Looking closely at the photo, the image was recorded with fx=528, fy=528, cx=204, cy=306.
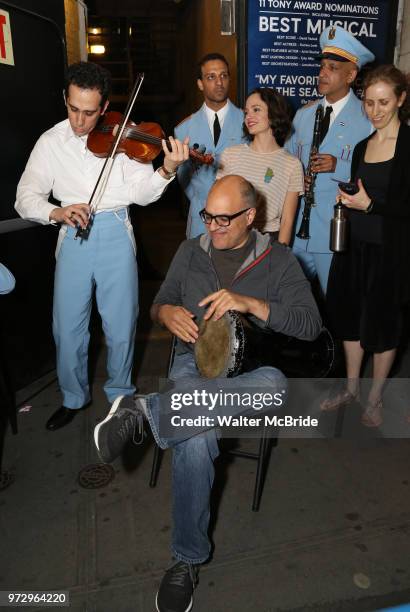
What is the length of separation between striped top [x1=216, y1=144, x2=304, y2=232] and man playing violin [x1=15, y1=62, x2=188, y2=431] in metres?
0.62

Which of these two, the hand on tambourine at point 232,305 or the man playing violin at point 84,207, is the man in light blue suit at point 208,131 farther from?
the hand on tambourine at point 232,305

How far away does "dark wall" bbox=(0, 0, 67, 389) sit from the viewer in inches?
130

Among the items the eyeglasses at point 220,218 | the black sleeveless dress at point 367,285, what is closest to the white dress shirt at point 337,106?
the black sleeveless dress at point 367,285

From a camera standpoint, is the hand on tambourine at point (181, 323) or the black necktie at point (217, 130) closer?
the hand on tambourine at point (181, 323)

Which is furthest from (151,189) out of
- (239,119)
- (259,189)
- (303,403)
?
(303,403)

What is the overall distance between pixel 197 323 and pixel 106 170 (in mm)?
1070

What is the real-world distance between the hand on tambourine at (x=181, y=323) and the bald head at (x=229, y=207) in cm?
36

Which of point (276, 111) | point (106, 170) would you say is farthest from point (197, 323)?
point (276, 111)

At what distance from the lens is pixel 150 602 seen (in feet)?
6.79

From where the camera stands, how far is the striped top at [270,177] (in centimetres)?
317

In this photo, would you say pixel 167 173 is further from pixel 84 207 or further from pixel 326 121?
pixel 326 121

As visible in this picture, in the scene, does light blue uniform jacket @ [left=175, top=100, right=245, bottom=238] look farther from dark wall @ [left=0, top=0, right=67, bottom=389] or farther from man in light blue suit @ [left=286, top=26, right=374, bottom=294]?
dark wall @ [left=0, top=0, right=67, bottom=389]

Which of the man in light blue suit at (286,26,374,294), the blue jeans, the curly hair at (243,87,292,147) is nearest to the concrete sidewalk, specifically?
the blue jeans

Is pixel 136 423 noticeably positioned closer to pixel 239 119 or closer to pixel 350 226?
pixel 350 226
